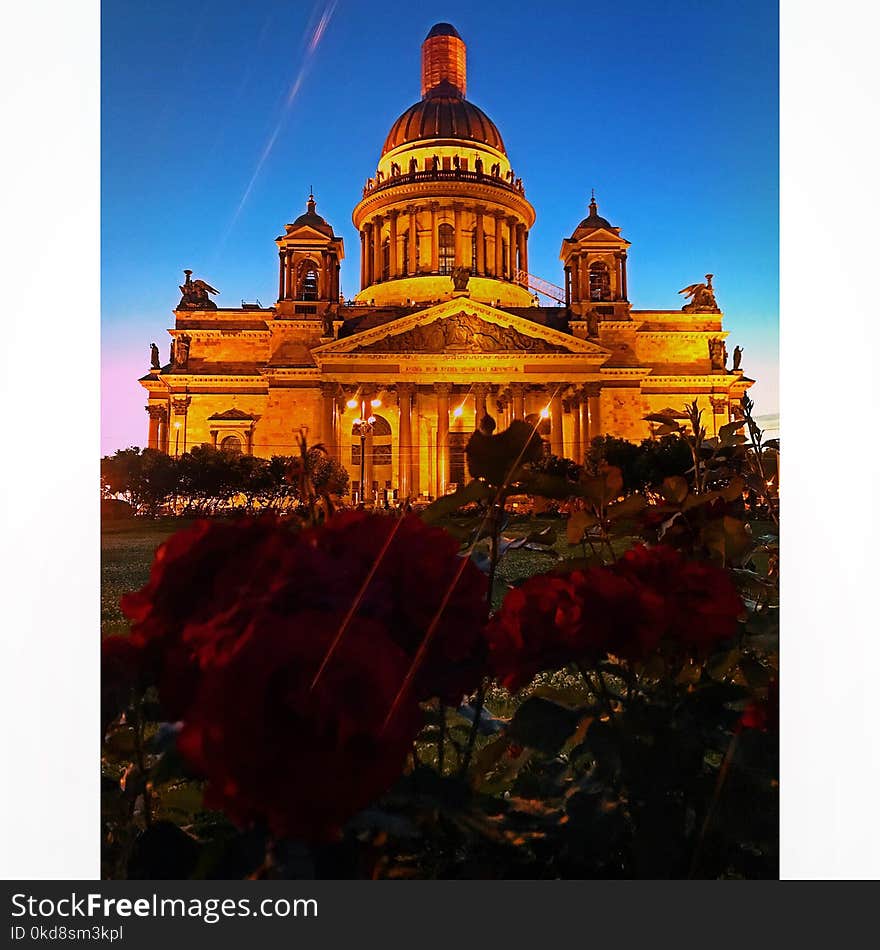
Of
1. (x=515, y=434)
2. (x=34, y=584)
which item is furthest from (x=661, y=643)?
(x=34, y=584)

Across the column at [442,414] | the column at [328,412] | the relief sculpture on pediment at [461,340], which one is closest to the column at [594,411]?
the relief sculpture on pediment at [461,340]

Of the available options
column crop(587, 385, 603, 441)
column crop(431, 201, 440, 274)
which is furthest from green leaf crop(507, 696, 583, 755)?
column crop(431, 201, 440, 274)

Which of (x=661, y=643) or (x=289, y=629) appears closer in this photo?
(x=289, y=629)

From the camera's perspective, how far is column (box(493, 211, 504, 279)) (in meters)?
22.5

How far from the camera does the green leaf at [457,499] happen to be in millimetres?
961

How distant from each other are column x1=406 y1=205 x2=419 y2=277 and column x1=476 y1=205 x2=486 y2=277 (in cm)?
191

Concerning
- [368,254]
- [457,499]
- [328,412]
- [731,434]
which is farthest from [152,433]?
[368,254]

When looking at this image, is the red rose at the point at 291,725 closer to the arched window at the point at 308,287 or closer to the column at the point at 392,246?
the arched window at the point at 308,287

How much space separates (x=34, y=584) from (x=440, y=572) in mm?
815

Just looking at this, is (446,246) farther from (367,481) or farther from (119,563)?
(119,563)

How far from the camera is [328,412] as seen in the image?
48.8 feet

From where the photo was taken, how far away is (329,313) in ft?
54.1
